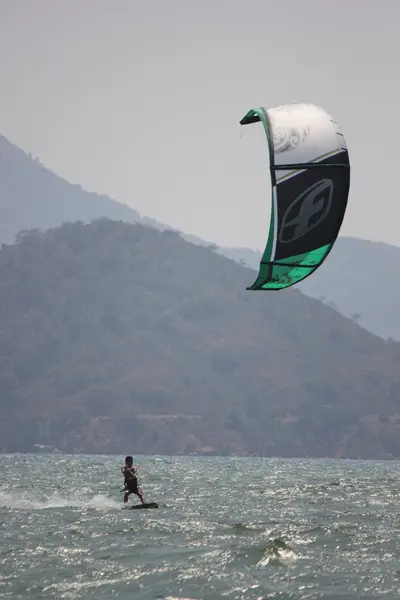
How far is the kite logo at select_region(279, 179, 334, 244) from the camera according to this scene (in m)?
26.6

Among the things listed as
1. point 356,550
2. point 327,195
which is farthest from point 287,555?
point 327,195

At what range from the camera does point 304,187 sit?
2656 centimetres

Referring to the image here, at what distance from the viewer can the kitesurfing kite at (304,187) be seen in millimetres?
26469

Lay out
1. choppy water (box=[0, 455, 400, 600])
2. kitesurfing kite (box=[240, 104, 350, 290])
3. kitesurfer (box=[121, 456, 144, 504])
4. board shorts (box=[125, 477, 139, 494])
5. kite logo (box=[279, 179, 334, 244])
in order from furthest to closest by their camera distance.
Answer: board shorts (box=[125, 477, 139, 494]) → kitesurfer (box=[121, 456, 144, 504]) → kite logo (box=[279, 179, 334, 244]) → kitesurfing kite (box=[240, 104, 350, 290]) → choppy water (box=[0, 455, 400, 600])

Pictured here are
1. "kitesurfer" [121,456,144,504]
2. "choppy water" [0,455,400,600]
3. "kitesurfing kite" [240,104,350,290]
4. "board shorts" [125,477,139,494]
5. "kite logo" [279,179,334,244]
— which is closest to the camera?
"choppy water" [0,455,400,600]

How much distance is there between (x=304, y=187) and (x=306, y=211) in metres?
0.64

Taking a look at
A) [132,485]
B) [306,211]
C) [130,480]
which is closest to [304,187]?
[306,211]

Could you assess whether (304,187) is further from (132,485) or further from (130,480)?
(132,485)

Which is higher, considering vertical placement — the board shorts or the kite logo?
the kite logo

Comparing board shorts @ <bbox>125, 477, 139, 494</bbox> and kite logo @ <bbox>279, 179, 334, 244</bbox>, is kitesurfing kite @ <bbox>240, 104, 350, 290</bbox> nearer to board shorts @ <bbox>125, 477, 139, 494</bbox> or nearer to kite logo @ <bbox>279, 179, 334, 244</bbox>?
kite logo @ <bbox>279, 179, 334, 244</bbox>

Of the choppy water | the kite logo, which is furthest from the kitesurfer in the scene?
the kite logo

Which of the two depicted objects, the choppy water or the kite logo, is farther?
the kite logo

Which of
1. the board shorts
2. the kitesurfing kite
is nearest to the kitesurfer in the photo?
the board shorts

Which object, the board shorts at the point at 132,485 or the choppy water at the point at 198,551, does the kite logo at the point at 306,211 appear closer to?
the choppy water at the point at 198,551
